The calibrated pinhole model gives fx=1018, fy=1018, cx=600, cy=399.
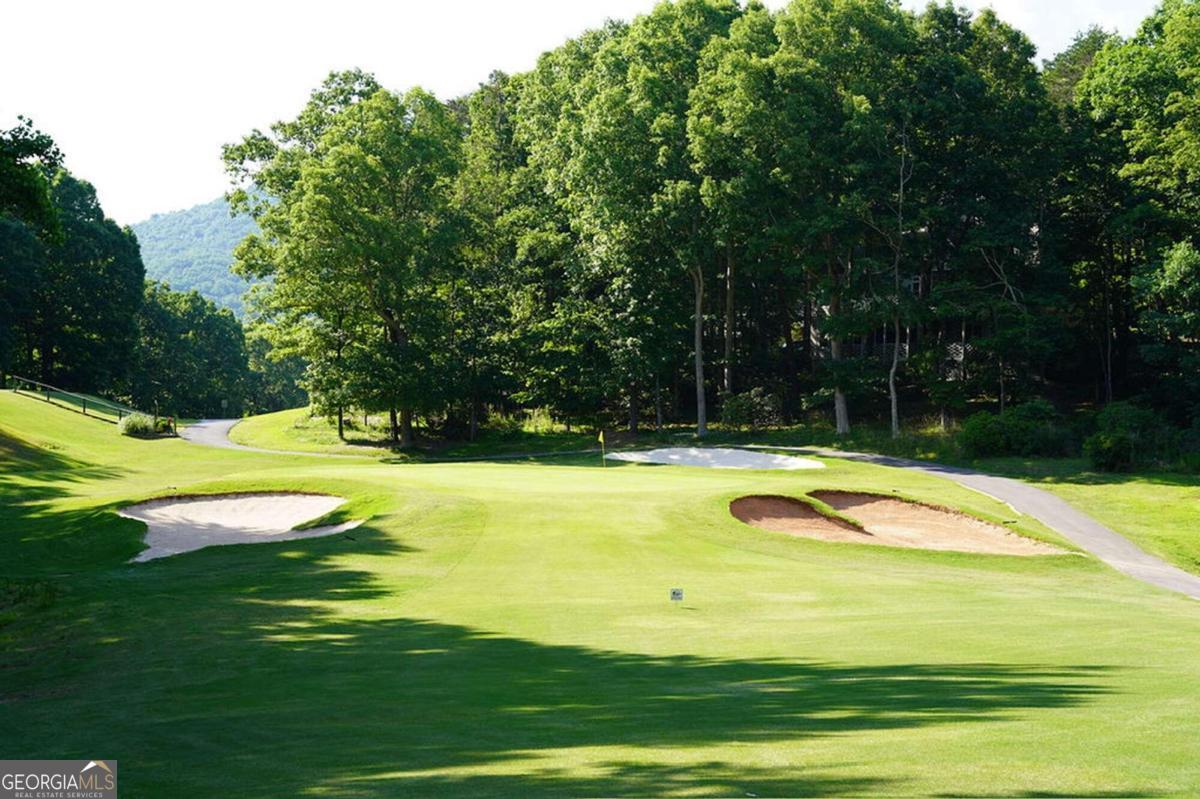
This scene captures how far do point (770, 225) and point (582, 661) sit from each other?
1769 inches

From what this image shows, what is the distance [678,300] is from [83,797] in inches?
2091

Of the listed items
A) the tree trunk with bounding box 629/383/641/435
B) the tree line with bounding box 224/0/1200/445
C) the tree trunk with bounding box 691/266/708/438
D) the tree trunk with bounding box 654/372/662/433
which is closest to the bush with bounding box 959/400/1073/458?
the tree line with bounding box 224/0/1200/445

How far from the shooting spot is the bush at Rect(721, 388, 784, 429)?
56.6 meters

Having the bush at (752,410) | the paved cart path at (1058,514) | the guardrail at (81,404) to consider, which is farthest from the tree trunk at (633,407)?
the guardrail at (81,404)

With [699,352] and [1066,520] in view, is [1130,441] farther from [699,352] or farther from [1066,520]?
[699,352]

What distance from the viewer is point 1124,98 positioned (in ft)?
177

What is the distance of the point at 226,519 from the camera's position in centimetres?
2977

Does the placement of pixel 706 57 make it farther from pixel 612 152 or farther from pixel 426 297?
pixel 426 297

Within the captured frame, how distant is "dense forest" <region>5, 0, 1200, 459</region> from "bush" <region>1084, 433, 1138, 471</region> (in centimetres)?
384

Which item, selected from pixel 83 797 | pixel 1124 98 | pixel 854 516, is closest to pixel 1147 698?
pixel 83 797

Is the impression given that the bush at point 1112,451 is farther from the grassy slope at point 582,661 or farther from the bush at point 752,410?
the bush at point 752,410

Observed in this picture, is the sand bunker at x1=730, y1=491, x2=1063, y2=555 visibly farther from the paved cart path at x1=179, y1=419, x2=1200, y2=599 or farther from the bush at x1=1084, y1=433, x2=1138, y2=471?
the bush at x1=1084, y1=433, x2=1138, y2=471

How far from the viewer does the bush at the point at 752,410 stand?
56.6m

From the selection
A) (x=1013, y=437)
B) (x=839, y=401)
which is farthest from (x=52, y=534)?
(x=1013, y=437)
